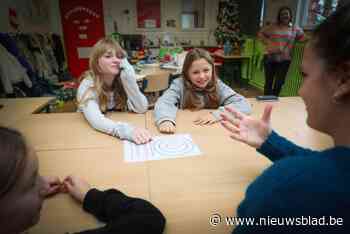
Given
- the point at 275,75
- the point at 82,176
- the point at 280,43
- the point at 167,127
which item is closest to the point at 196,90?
the point at 167,127

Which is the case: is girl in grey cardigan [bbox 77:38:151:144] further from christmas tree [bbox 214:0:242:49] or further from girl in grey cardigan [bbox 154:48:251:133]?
christmas tree [bbox 214:0:242:49]

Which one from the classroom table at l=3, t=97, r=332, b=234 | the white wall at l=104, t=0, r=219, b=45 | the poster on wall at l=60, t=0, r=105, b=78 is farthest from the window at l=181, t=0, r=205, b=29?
the classroom table at l=3, t=97, r=332, b=234

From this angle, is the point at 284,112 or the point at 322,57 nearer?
the point at 322,57

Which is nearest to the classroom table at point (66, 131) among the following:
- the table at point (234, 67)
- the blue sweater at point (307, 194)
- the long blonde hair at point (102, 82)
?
the long blonde hair at point (102, 82)

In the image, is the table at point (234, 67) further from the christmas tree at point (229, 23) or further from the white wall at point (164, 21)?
the white wall at point (164, 21)

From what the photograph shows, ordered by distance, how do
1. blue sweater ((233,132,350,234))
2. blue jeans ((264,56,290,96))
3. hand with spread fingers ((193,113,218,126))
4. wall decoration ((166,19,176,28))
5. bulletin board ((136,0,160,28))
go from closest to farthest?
blue sweater ((233,132,350,234)) → hand with spread fingers ((193,113,218,126)) → blue jeans ((264,56,290,96)) → bulletin board ((136,0,160,28)) → wall decoration ((166,19,176,28))

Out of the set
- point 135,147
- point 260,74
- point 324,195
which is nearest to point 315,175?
point 324,195

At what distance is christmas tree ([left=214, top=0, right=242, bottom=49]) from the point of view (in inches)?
221

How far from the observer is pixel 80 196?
0.72 meters

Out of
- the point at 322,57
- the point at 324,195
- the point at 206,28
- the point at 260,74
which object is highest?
the point at 206,28

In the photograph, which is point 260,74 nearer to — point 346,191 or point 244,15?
point 244,15

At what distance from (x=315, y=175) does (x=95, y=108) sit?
117 centimetres

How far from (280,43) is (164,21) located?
10.5 ft

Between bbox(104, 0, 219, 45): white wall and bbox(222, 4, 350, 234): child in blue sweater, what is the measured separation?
18.6ft
